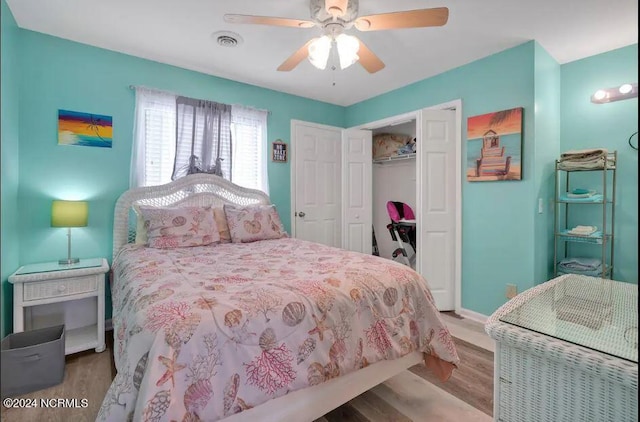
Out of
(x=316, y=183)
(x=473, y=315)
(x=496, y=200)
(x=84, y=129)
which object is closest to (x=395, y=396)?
(x=473, y=315)

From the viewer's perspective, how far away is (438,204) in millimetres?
3453

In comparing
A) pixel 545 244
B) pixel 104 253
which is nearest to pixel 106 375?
pixel 104 253

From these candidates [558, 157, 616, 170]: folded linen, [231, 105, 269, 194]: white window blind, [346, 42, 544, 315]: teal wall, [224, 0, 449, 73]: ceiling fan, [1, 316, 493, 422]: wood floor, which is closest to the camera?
[1, 316, 493, 422]: wood floor

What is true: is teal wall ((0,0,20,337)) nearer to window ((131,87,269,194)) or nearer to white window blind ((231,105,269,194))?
window ((131,87,269,194))

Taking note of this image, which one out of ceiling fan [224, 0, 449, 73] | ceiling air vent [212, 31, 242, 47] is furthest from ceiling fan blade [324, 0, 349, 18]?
ceiling air vent [212, 31, 242, 47]

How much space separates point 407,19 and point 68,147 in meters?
2.81

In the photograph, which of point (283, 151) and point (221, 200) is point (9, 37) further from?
point (283, 151)

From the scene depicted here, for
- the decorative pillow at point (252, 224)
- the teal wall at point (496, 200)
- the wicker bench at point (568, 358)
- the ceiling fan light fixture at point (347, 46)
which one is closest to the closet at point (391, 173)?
the teal wall at point (496, 200)

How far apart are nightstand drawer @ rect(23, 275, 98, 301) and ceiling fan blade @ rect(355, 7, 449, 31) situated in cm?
264

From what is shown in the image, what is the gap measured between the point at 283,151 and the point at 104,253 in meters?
2.14

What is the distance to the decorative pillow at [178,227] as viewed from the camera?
9.00 feet

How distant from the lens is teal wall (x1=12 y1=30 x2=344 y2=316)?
262 centimetres

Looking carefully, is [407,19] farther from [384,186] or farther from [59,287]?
[384,186]

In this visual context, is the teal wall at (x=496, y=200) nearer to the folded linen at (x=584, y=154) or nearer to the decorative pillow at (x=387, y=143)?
the folded linen at (x=584, y=154)
